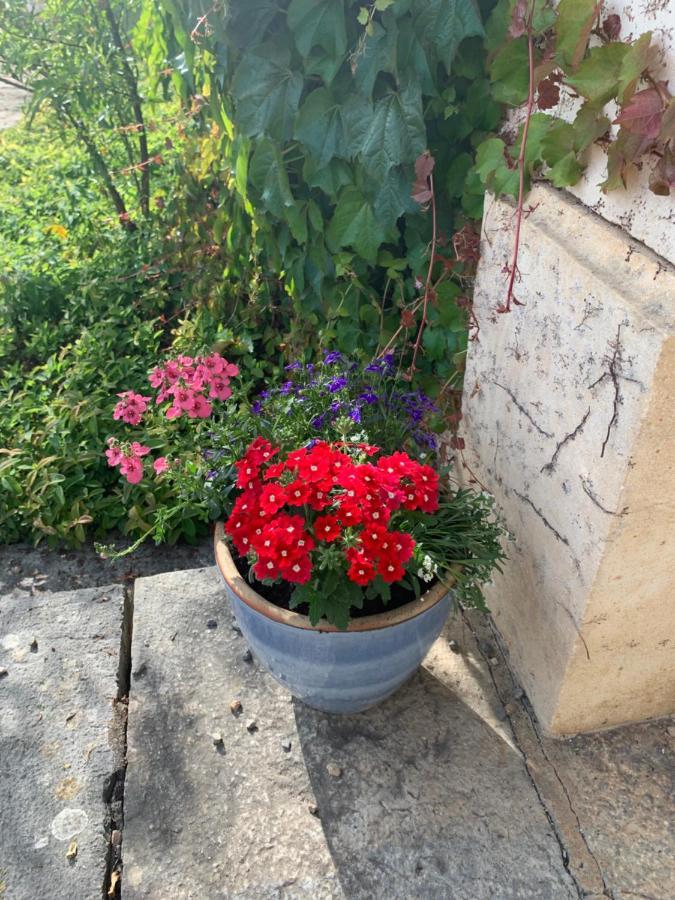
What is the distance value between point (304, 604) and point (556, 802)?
0.79m

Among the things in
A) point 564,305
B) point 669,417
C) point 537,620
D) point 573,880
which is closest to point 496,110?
point 564,305

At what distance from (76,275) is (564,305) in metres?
2.76

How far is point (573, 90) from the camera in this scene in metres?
1.44

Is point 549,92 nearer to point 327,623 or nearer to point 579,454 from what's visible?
point 579,454

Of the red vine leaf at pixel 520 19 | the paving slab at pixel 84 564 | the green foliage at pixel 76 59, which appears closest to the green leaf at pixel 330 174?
the red vine leaf at pixel 520 19

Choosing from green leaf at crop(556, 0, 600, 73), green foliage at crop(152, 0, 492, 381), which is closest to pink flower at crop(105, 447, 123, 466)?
green foliage at crop(152, 0, 492, 381)

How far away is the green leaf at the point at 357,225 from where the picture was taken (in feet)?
6.73

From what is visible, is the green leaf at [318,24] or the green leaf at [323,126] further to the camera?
the green leaf at [323,126]

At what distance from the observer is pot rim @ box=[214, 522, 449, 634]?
1695 mm

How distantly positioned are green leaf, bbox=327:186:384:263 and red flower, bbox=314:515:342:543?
845mm

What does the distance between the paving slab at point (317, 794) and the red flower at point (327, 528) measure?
0.67m

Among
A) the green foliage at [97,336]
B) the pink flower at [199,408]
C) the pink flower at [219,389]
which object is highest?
the pink flower at [219,389]

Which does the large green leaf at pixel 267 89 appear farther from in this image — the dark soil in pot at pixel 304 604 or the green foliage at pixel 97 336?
the dark soil in pot at pixel 304 604

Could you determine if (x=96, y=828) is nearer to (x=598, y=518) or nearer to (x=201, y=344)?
(x=598, y=518)
